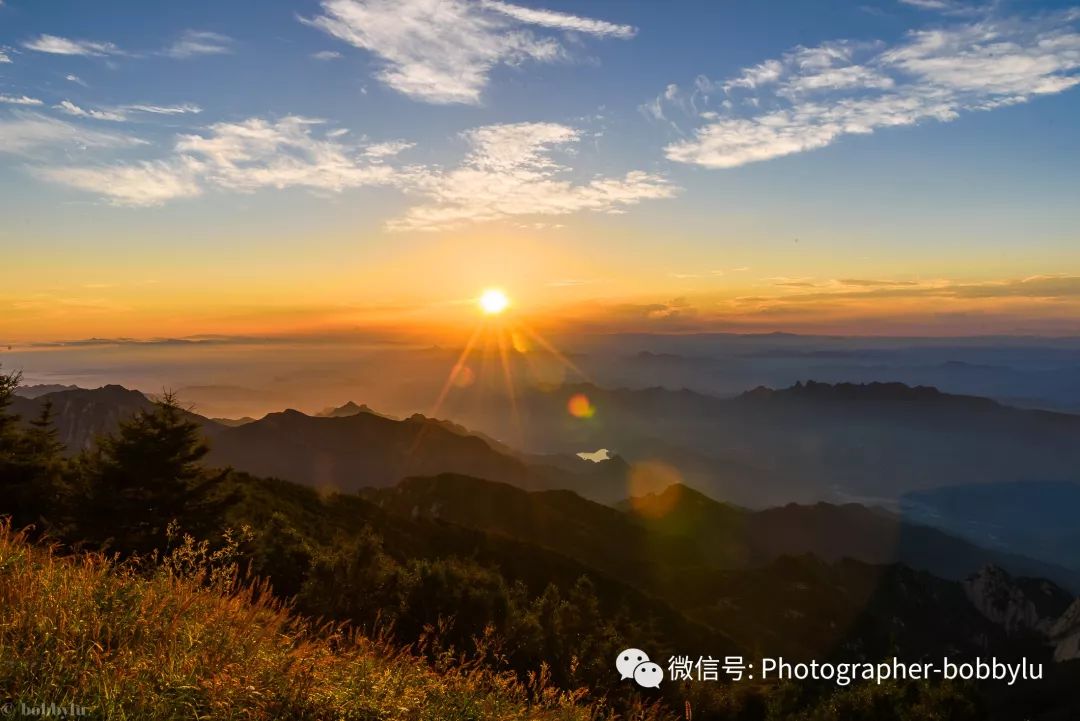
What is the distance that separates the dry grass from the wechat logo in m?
11.6

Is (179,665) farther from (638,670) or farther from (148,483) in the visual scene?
(148,483)

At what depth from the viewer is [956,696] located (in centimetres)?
1914

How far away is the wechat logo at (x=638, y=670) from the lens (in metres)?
18.5

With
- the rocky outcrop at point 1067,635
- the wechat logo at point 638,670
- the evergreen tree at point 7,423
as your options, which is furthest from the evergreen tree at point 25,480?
A: the rocky outcrop at point 1067,635

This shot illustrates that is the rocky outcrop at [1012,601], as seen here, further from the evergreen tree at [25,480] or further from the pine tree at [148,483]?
the evergreen tree at [25,480]

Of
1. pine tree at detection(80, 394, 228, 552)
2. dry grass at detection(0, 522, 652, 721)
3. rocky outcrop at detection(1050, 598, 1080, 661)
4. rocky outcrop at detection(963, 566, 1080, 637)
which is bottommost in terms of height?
rocky outcrop at detection(963, 566, 1080, 637)

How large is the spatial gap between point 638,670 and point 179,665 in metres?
17.2

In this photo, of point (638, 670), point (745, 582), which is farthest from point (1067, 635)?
point (638, 670)

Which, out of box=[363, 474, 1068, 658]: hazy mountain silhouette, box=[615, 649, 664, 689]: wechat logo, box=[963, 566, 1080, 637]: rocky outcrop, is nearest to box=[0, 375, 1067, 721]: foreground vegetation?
box=[615, 649, 664, 689]: wechat logo

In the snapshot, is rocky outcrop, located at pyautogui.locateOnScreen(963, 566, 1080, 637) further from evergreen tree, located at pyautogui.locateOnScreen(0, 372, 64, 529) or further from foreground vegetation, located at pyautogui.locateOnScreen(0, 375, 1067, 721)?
evergreen tree, located at pyautogui.locateOnScreen(0, 372, 64, 529)

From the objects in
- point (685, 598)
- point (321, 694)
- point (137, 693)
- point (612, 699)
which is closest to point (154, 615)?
point (137, 693)

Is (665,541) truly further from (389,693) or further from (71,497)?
(389,693)

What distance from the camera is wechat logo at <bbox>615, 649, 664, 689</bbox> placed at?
60.5 feet

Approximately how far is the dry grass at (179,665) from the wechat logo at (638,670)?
11562mm
